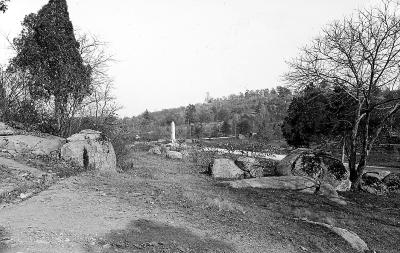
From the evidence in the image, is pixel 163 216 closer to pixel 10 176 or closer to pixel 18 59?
pixel 10 176

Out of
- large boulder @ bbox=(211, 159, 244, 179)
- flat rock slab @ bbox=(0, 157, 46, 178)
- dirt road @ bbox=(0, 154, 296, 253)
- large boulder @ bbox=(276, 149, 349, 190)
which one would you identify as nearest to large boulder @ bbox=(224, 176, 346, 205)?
large boulder @ bbox=(276, 149, 349, 190)

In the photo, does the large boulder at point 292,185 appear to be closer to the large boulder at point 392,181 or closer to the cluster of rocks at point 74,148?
the large boulder at point 392,181

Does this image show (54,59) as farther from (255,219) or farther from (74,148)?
(255,219)

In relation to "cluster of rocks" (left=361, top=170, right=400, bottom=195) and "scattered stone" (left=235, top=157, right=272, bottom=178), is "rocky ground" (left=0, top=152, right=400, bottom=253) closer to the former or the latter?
"cluster of rocks" (left=361, top=170, right=400, bottom=195)

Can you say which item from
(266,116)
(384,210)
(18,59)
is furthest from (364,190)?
(266,116)

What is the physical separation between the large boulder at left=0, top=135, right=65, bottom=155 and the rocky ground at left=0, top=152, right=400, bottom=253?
2.11 meters

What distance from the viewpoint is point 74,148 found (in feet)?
31.4

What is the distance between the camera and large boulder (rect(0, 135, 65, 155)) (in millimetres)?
9874

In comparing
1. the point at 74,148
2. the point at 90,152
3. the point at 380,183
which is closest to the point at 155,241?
the point at 90,152

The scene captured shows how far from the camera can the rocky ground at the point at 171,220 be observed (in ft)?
15.4

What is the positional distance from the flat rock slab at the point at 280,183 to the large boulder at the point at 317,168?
0.89 m

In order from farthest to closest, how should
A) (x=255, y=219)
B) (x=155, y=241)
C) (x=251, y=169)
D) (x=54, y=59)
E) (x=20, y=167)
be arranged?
(x=54, y=59), (x=251, y=169), (x=20, y=167), (x=255, y=219), (x=155, y=241)

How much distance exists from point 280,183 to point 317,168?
191 centimetres

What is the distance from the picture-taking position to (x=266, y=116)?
5947 centimetres
